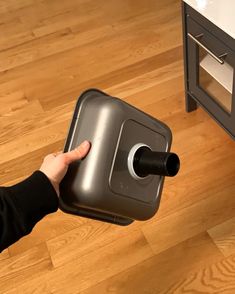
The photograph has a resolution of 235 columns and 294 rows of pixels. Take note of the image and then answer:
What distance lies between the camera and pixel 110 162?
0.74 meters

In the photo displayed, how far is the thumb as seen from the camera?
0.73 m

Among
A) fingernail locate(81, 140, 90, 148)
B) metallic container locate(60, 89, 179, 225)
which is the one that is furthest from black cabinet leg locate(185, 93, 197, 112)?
fingernail locate(81, 140, 90, 148)

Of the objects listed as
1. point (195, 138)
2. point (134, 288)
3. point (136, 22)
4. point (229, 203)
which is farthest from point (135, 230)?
point (136, 22)

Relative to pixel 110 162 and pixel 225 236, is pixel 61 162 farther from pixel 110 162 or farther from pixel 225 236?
pixel 225 236

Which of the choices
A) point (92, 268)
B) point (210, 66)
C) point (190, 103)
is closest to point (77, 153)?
point (92, 268)

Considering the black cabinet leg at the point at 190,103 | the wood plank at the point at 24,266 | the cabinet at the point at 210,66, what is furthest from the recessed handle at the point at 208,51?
the wood plank at the point at 24,266

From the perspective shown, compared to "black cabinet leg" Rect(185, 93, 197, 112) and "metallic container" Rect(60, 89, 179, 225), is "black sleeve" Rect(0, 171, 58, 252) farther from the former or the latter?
"black cabinet leg" Rect(185, 93, 197, 112)

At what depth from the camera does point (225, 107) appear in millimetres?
1250

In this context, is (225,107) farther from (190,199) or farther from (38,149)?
(38,149)

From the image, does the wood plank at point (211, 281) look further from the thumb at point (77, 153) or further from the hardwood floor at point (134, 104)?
the thumb at point (77, 153)

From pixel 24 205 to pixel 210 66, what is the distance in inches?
31.4

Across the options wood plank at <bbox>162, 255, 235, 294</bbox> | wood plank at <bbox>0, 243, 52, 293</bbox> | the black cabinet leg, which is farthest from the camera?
the black cabinet leg

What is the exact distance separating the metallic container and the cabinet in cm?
43

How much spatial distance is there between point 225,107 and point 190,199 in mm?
311
